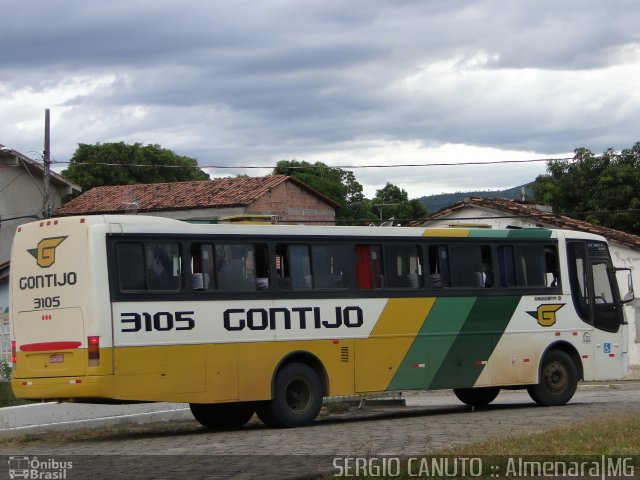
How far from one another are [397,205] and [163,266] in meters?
62.5

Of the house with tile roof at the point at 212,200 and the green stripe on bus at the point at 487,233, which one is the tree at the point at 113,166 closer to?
the house with tile roof at the point at 212,200

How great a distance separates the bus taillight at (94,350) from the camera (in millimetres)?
15945

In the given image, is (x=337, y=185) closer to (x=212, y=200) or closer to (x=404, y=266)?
(x=212, y=200)

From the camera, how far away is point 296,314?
60.1ft

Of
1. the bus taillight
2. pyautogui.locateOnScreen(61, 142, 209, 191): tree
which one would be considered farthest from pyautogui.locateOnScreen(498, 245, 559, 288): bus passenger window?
pyautogui.locateOnScreen(61, 142, 209, 191): tree

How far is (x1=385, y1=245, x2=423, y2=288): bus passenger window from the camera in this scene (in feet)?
64.5

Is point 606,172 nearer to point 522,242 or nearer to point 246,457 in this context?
point 522,242

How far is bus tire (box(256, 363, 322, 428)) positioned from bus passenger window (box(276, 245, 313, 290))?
1.27 m

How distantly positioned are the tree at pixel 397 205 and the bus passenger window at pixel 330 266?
182 feet

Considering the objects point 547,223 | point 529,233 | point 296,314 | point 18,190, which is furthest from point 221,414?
point 18,190

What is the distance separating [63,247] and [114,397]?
2.29m

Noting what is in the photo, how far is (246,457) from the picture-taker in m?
13.1

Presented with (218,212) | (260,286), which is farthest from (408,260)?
(218,212)

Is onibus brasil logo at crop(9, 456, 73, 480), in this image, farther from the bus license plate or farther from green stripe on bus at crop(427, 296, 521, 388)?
green stripe on bus at crop(427, 296, 521, 388)
